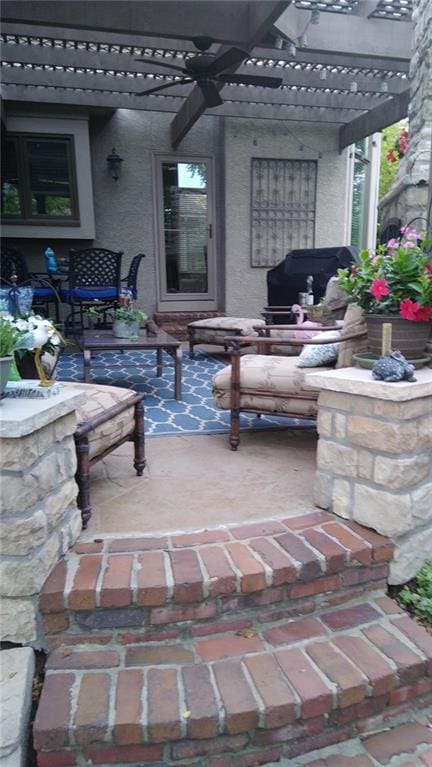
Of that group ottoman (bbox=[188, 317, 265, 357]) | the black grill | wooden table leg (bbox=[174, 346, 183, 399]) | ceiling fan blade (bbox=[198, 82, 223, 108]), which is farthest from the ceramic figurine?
ceiling fan blade (bbox=[198, 82, 223, 108])

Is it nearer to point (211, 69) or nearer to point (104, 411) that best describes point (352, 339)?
point (104, 411)

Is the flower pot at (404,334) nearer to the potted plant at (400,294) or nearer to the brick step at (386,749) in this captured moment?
the potted plant at (400,294)

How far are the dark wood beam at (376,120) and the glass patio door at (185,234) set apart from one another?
1.88 metres

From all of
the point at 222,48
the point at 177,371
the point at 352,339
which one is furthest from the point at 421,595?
the point at 222,48

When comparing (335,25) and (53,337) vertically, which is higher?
(335,25)

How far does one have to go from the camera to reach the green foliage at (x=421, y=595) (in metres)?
1.73

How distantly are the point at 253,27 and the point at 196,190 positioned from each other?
3035 mm

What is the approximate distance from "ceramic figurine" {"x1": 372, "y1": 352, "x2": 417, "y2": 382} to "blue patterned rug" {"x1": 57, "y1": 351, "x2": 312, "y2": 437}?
4.35 ft

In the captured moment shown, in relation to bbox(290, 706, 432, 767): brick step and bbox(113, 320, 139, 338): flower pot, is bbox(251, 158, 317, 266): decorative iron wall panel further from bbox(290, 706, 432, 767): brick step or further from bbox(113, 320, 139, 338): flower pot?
bbox(290, 706, 432, 767): brick step

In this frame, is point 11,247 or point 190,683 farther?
point 11,247

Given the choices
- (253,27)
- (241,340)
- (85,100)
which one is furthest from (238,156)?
(241,340)

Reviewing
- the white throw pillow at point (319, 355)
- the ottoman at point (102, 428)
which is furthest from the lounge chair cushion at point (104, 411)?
the white throw pillow at point (319, 355)

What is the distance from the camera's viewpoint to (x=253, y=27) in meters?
3.89

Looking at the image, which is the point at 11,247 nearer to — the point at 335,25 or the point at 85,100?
the point at 85,100
